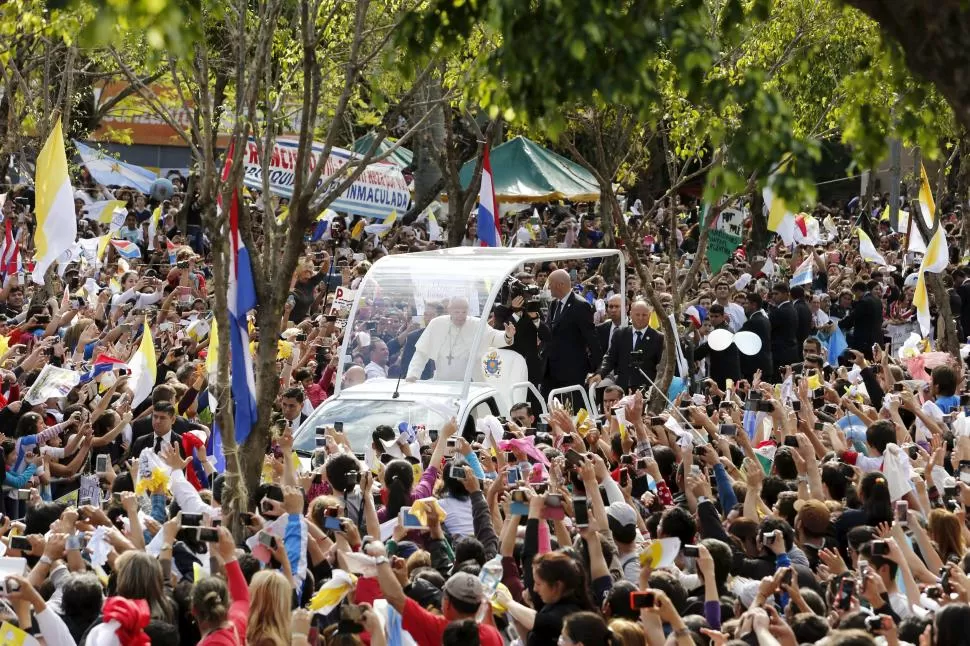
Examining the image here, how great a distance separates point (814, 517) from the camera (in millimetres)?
7770

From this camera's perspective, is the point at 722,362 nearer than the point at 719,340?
No

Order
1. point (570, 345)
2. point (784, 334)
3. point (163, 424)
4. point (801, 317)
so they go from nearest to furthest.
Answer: point (163, 424) → point (570, 345) → point (784, 334) → point (801, 317)

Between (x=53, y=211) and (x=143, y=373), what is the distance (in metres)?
2.26

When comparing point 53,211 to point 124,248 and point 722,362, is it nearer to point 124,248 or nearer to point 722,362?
point 722,362

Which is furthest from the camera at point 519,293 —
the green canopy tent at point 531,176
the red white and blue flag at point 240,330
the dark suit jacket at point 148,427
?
the green canopy tent at point 531,176

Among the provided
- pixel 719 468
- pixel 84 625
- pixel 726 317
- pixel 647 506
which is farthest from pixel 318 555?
pixel 726 317

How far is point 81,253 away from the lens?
69.2 feet

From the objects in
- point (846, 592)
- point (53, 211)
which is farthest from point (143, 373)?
point (846, 592)

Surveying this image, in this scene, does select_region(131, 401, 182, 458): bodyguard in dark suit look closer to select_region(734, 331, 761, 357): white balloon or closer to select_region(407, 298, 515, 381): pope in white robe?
select_region(407, 298, 515, 381): pope in white robe

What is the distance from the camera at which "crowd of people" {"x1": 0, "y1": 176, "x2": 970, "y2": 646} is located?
19.9 feet

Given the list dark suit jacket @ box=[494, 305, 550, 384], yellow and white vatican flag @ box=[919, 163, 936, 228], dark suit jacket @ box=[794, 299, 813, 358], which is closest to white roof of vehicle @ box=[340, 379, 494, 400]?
dark suit jacket @ box=[494, 305, 550, 384]

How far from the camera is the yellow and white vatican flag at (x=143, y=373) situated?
12.6 metres

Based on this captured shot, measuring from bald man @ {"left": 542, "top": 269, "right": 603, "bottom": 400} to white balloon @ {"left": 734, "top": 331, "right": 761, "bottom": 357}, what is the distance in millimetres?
2766

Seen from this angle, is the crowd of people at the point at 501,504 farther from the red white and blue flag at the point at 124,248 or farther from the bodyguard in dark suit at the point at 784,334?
the red white and blue flag at the point at 124,248
